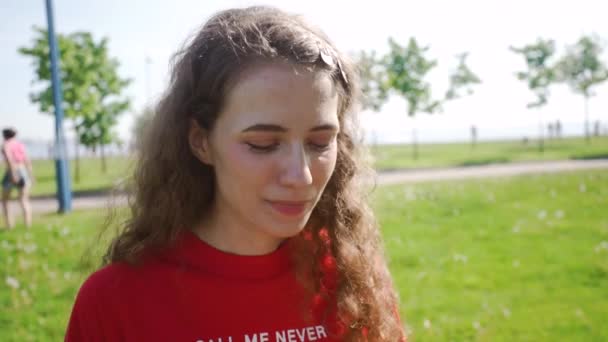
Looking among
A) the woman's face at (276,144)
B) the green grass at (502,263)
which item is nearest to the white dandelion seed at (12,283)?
the green grass at (502,263)

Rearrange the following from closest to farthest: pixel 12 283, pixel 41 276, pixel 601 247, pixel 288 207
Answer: pixel 288 207 → pixel 12 283 → pixel 41 276 → pixel 601 247

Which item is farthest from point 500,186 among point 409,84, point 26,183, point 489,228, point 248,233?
point 409,84

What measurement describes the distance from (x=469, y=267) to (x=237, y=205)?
4.73m

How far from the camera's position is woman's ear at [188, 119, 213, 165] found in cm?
171

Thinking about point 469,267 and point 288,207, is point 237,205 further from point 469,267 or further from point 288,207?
point 469,267

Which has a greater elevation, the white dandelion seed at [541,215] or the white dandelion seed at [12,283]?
the white dandelion seed at [541,215]

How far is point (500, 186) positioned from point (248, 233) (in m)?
10.5

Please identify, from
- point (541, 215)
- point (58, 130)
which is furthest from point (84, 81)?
point (541, 215)

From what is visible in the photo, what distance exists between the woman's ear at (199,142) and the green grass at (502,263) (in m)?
3.01

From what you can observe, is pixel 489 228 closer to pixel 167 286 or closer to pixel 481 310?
pixel 481 310

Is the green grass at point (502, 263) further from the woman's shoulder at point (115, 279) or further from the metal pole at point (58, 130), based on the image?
the metal pole at point (58, 130)

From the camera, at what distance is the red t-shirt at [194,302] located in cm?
152

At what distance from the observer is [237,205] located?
1641 millimetres

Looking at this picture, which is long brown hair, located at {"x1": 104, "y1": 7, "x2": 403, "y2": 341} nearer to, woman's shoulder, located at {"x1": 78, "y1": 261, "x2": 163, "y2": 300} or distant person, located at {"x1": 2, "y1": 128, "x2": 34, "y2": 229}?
woman's shoulder, located at {"x1": 78, "y1": 261, "x2": 163, "y2": 300}
